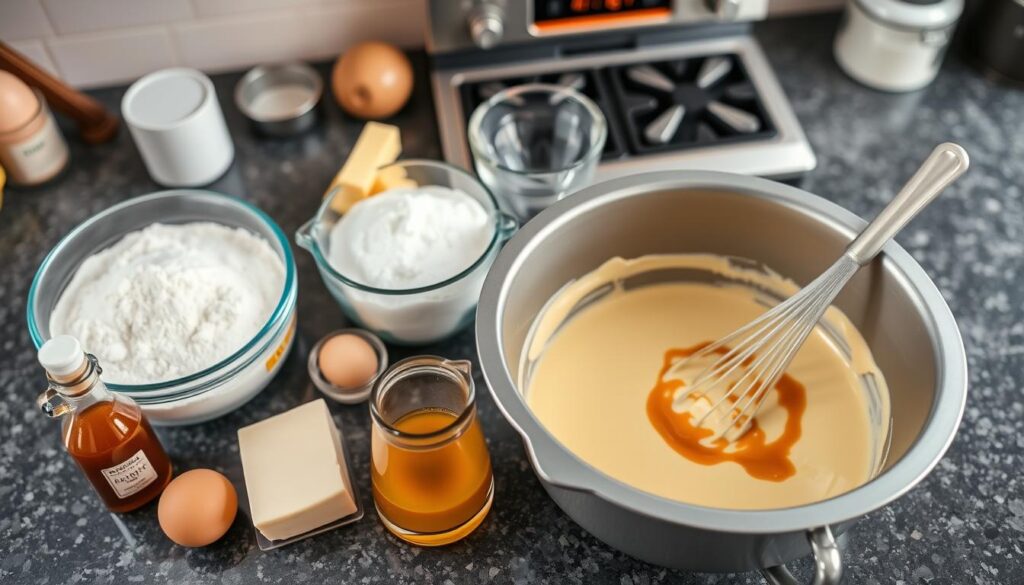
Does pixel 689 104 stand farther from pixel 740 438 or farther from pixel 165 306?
pixel 165 306

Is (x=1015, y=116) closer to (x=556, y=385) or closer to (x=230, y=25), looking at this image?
(x=556, y=385)

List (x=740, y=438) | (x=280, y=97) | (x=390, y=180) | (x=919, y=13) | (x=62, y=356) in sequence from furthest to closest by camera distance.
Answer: (x=280, y=97) → (x=919, y=13) → (x=390, y=180) → (x=740, y=438) → (x=62, y=356)

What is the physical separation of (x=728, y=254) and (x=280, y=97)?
615mm

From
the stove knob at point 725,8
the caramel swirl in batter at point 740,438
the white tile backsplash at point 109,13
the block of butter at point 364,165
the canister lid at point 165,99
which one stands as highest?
the white tile backsplash at point 109,13

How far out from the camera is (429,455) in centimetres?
72

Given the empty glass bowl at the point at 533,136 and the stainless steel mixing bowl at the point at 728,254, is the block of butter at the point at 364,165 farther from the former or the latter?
the stainless steel mixing bowl at the point at 728,254

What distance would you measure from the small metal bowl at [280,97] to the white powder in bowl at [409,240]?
26 centimetres

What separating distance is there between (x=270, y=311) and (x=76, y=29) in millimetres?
527

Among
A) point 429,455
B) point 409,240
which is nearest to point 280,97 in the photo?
point 409,240

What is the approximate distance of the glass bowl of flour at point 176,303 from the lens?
2.66 ft

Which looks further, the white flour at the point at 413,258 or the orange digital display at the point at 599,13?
the orange digital display at the point at 599,13

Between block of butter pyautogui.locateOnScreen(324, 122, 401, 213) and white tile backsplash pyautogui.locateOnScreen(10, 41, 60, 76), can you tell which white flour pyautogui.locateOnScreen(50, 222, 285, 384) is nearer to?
block of butter pyautogui.locateOnScreen(324, 122, 401, 213)

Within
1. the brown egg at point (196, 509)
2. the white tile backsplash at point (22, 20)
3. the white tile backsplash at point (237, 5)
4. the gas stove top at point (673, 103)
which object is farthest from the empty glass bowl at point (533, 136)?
the white tile backsplash at point (22, 20)

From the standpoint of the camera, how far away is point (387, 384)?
75 centimetres
